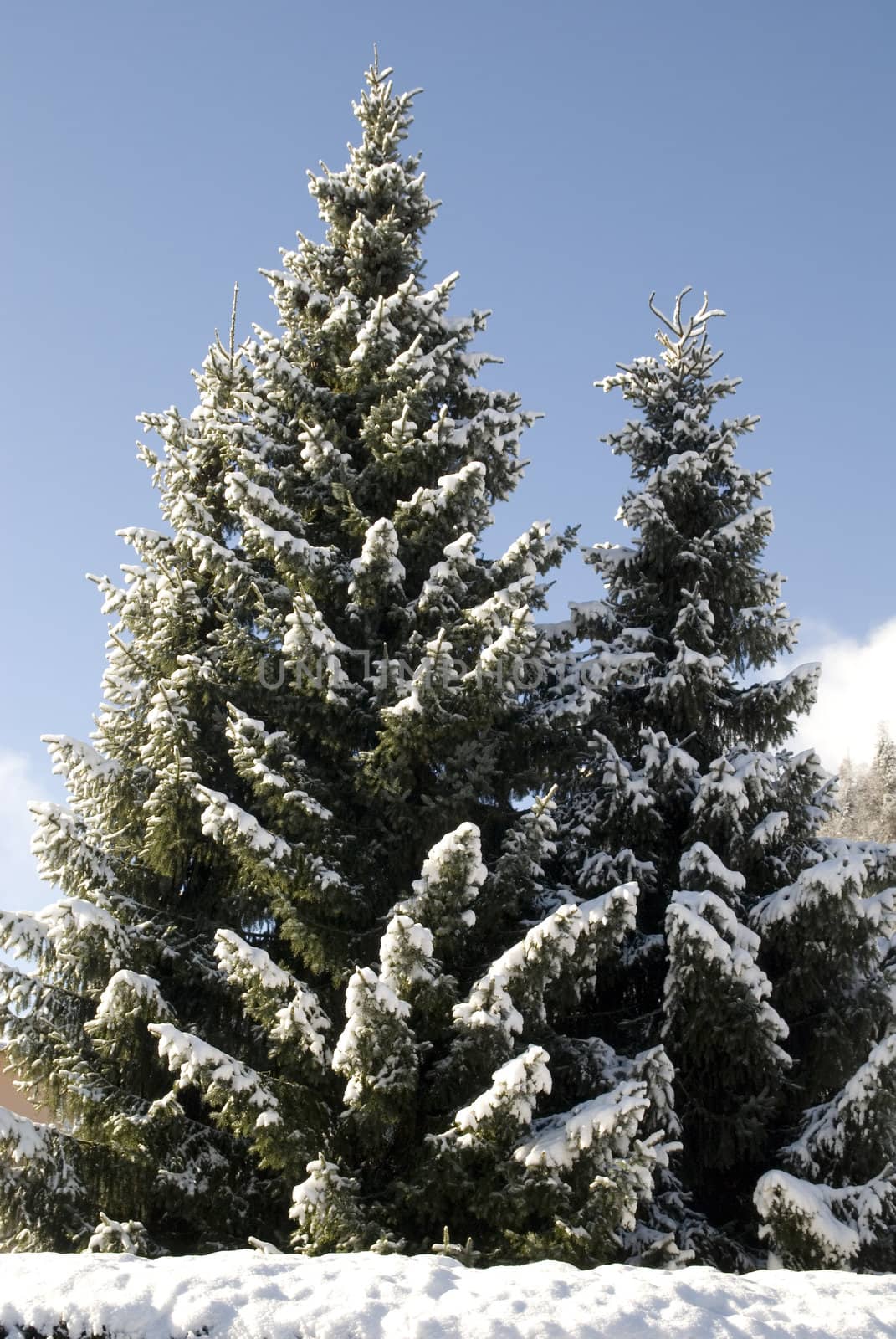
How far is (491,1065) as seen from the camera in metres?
7.71

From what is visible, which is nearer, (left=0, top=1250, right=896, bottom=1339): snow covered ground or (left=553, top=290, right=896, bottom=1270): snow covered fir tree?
(left=0, top=1250, right=896, bottom=1339): snow covered ground

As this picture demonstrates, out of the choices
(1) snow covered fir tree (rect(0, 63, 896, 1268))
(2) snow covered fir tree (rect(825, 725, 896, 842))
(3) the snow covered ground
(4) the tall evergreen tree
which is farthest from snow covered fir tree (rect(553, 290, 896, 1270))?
(2) snow covered fir tree (rect(825, 725, 896, 842))

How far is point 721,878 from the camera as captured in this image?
10.3 m

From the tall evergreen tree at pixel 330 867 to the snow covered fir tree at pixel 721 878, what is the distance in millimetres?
923

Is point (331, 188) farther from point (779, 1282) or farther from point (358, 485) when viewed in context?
point (779, 1282)

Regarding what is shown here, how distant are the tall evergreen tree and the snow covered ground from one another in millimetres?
1521

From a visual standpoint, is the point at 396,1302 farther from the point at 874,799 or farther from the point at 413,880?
the point at 874,799

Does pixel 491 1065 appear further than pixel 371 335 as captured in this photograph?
No

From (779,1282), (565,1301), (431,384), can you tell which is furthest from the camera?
(431,384)

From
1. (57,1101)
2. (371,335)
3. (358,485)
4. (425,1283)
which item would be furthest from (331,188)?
(425,1283)

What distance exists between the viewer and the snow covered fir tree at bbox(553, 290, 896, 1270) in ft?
30.8

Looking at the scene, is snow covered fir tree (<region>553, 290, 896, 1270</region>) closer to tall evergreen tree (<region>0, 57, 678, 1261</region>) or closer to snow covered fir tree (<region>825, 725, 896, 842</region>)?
tall evergreen tree (<region>0, 57, 678, 1261</region>)

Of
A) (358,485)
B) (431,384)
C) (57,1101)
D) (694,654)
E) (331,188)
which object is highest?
(331,188)

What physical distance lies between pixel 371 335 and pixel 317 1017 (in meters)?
6.41
